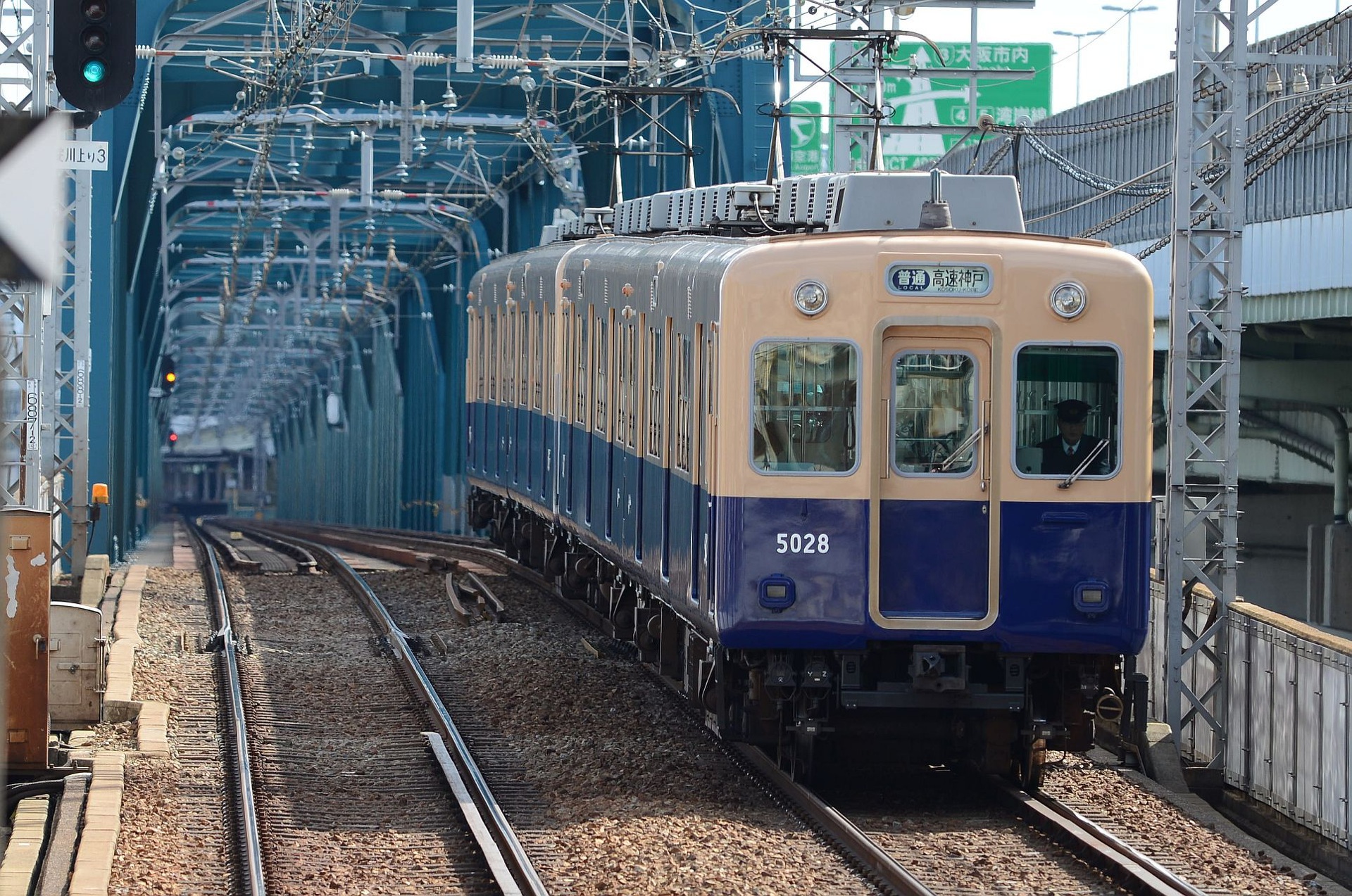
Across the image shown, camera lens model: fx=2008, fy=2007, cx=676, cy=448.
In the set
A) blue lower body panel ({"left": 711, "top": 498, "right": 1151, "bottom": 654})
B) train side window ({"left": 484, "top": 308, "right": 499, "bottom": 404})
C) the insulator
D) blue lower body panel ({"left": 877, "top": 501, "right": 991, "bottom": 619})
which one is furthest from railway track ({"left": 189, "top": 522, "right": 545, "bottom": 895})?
the insulator

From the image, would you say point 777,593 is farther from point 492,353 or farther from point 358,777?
point 492,353

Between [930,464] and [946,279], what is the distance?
2.88 ft

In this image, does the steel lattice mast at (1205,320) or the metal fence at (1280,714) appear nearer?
the metal fence at (1280,714)

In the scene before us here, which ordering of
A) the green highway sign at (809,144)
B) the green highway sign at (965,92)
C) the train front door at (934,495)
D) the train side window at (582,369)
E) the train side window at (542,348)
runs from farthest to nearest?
the green highway sign at (809,144)
the green highway sign at (965,92)
the train side window at (542,348)
the train side window at (582,369)
the train front door at (934,495)

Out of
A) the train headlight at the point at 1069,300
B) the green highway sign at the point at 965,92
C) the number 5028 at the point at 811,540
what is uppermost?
the green highway sign at the point at 965,92

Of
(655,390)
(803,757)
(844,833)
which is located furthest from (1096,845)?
(655,390)

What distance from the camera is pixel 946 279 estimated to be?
31.2 feet

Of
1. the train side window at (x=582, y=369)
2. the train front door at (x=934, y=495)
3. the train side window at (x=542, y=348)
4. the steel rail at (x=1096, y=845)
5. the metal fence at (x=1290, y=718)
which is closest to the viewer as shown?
the steel rail at (x=1096, y=845)

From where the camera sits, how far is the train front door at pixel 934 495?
945cm

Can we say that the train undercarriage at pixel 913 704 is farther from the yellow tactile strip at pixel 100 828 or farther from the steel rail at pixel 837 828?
the yellow tactile strip at pixel 100 828

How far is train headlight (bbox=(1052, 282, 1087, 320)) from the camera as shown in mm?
9469

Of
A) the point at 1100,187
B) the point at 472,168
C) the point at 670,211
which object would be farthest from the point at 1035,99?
the point at 670,211

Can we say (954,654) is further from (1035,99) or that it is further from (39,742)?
(1035,99)

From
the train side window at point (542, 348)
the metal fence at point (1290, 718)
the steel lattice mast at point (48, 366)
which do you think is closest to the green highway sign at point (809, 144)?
the steel lattice mast at point (48, 366)
